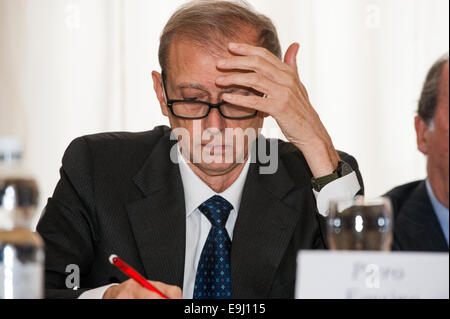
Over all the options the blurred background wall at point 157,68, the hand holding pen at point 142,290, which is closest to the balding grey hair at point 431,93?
the hand holding pen at point 142,290

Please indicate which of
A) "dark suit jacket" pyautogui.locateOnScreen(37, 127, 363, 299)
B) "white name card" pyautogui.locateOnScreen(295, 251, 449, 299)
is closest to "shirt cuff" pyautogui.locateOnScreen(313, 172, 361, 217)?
"dark suit jacket" pyautogui.locateOnScreen(37, 127, 363, 299)

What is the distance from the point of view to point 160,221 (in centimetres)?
144

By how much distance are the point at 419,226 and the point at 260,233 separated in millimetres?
496

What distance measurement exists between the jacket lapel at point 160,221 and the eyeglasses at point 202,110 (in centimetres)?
15

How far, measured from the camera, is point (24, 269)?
0.78m

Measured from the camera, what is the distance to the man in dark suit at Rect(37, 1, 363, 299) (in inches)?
Result: 53.5

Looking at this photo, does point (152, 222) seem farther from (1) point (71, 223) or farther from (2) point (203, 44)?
(2) point (203, 44)

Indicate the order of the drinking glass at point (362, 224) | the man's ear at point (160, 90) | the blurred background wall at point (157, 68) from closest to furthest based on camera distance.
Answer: the drinking glass at point (362, 224) < the man's ear at point (160, 90) < the blurred background wall at point (157, 68)

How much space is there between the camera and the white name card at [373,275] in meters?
0.73

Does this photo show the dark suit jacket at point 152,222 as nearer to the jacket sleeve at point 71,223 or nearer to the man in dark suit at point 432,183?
the jacket sleeve at point 71,223

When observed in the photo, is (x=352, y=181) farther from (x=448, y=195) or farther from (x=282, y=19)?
(x=282, y=19)

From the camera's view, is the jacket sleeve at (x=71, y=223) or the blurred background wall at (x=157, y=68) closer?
the jacket sleeve at (x=71, y=223)

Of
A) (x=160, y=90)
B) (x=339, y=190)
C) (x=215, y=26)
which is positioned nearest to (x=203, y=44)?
(x=215, y=26)
